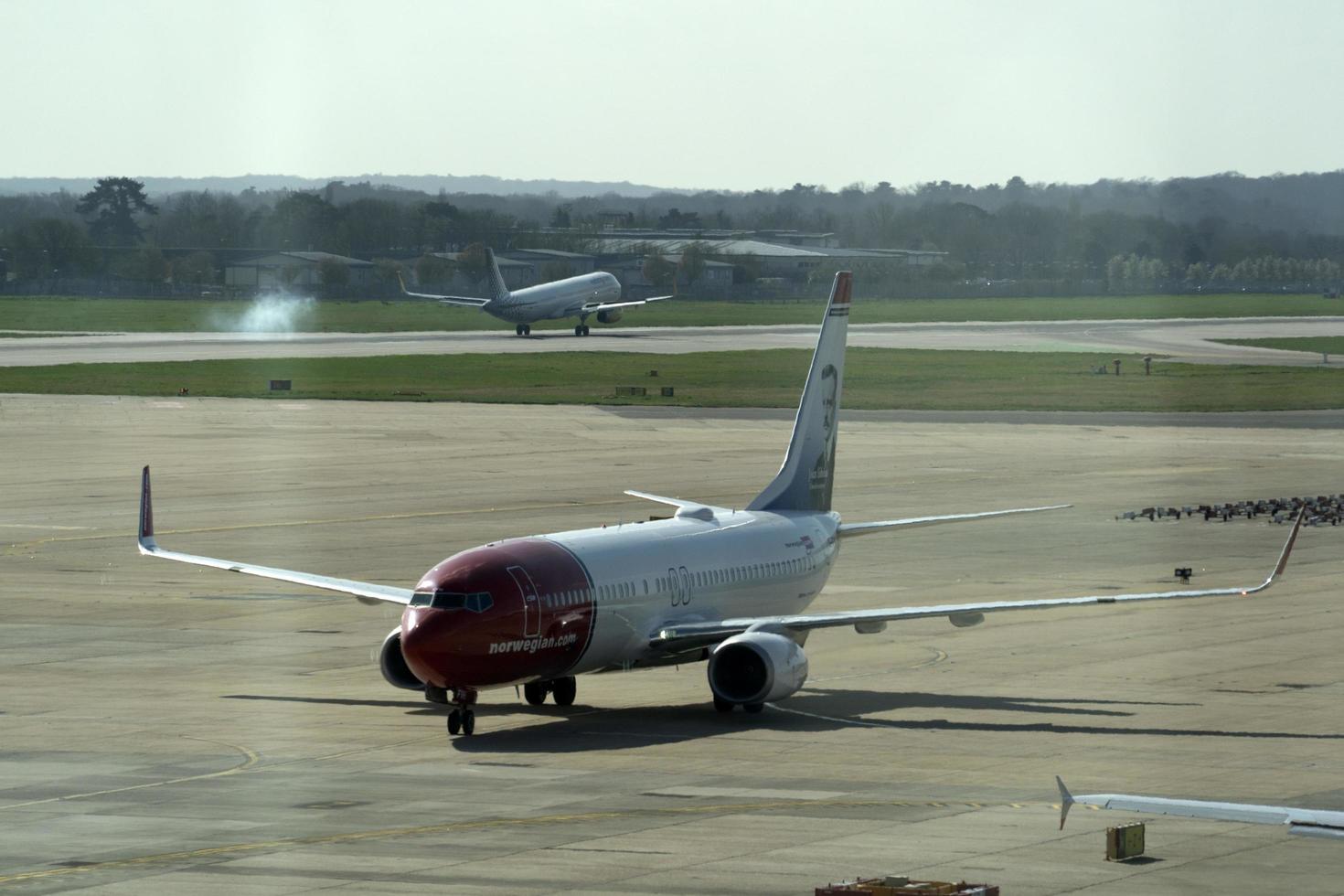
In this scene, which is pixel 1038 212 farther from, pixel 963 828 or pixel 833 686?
pixel 963 828

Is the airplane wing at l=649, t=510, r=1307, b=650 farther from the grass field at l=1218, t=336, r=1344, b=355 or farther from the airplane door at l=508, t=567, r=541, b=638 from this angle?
the grass field at l=1218, t=336, r=1344, b=355

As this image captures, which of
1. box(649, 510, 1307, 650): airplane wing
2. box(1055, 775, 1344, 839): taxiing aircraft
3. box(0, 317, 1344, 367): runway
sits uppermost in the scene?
box(1055, 775, 1344, 839): taxiing aircraft

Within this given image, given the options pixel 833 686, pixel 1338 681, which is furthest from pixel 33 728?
pixel 1338 681

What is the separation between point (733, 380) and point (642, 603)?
Result: 110572mm

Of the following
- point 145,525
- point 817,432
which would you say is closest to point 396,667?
point 145,525

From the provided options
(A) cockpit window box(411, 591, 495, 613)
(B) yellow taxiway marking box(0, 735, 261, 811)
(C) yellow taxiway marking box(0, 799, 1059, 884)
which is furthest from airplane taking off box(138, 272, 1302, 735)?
(C) yellow taxiway marking box(0, 799, 1059, 884)

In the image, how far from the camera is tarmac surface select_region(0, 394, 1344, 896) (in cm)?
3055

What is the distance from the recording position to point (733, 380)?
154 metres

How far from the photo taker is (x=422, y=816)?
110 feet

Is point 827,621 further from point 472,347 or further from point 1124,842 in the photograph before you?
point 472,347

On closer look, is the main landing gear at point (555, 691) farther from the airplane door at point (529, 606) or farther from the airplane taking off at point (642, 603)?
the airplane door at point (529, 606)

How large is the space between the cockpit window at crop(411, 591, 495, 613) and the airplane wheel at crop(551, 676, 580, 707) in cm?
507

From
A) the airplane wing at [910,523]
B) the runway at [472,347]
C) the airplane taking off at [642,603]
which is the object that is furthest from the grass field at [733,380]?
the airplane taking off at [642,603]

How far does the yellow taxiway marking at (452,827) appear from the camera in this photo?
30297mm
